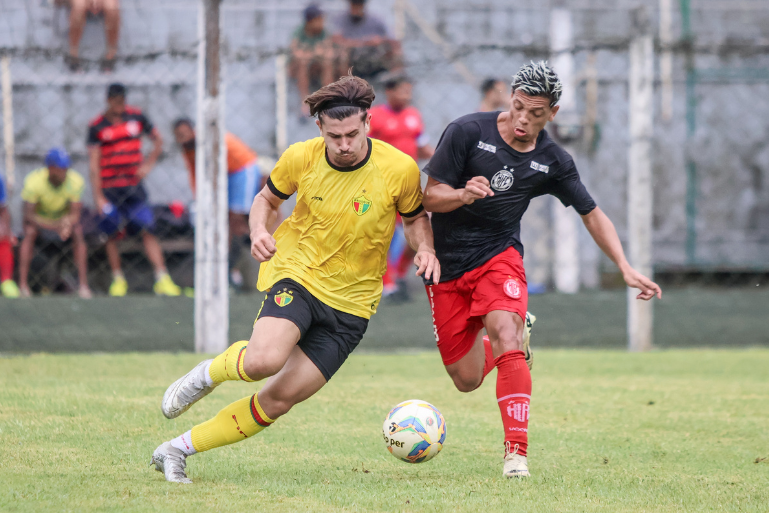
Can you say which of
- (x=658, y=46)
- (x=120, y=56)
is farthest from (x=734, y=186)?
(x=120, y=56)

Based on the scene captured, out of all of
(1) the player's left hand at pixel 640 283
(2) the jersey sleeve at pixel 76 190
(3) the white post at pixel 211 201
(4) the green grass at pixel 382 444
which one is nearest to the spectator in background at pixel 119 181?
(2) the jersey sleeve at pixel 76 190

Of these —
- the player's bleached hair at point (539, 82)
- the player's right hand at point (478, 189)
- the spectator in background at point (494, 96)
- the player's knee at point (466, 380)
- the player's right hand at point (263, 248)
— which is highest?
the spectator in background at point (494, 96)

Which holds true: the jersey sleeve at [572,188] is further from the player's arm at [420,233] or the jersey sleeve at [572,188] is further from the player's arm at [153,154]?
the player's arm at [153,154]

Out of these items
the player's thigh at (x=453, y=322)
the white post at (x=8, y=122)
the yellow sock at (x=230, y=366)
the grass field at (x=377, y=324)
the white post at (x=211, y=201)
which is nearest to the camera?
the yellow sock at (x=230, y=366)

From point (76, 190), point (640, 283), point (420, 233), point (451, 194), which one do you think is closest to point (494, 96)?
point (76, 190)

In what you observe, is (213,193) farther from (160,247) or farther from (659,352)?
(659,352)

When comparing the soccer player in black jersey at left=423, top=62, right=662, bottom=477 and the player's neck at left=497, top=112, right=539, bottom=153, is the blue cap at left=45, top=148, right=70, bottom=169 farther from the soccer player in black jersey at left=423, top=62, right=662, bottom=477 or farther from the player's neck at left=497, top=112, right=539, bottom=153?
the player's neck at left=497, top=112, right=539, bottom=153

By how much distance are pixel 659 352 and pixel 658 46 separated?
10.1 feet

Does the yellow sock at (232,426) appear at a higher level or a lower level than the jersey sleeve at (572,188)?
lower

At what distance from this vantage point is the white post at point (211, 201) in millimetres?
8438

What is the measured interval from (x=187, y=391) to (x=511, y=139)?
6.96ft

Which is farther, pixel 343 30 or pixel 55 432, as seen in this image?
pixel 343 30

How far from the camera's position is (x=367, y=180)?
15.1ft

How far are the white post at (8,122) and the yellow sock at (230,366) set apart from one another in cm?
837
